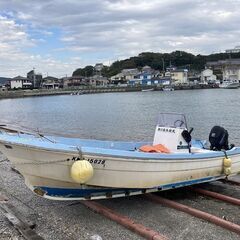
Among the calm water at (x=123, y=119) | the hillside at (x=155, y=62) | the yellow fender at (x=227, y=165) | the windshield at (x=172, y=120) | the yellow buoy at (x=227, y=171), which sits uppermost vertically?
the hillside at (x=155, y=62)

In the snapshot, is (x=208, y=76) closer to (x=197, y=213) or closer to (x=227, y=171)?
(x=227, y=171)

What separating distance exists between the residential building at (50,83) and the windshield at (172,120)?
162255mm

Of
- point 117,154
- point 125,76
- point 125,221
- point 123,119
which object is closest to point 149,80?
point 125,76

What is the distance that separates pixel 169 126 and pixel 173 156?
1540 mm

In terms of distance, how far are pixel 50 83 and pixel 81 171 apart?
169m

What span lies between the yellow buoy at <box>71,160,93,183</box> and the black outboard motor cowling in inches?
178

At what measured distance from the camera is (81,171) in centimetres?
680

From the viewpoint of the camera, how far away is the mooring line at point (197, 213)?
21.9 ft

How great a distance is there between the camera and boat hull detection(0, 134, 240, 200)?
7098 mm

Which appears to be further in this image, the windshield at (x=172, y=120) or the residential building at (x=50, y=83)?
the residential building at (x=50, y=83)

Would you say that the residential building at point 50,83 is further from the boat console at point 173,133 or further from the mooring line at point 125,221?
the mooring line at point 125,221

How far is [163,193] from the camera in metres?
9.09

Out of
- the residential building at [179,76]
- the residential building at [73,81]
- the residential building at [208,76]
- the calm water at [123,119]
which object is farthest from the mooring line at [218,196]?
the residential building at [73,81]

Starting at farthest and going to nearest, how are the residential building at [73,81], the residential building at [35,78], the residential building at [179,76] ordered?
1. the residential building at [73,81]
2. the residential building at [35,78]
3. the residential building at [179,76]
